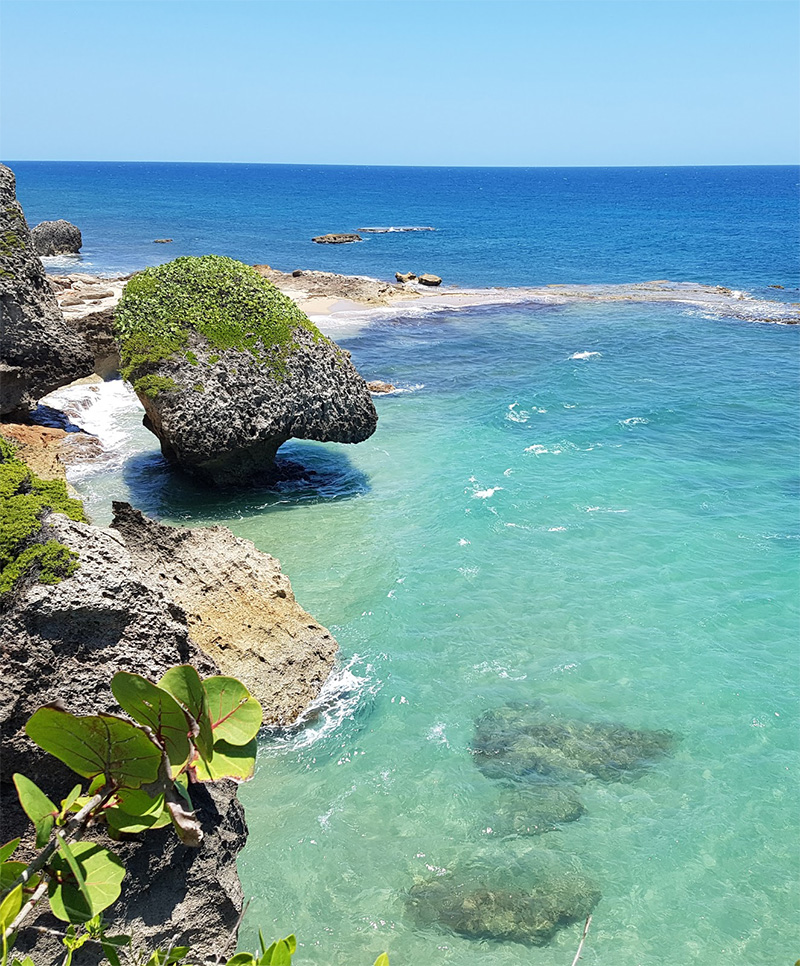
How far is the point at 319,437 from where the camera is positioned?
67.4 ft

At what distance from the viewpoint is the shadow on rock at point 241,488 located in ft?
64.7

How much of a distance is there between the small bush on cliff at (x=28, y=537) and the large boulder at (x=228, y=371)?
37.8 ft

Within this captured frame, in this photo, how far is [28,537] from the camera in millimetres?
6434

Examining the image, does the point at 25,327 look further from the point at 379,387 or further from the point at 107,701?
the point at 107,701

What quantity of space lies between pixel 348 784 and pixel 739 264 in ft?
220

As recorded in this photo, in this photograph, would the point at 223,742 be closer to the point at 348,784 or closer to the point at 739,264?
the point at 348,784

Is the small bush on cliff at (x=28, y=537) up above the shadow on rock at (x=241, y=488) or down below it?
above

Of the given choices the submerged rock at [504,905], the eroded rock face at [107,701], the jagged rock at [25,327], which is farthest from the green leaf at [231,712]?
the jagged rock at [25,327]

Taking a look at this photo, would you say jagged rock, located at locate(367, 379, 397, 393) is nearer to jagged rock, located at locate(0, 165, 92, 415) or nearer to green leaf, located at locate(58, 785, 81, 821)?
jagged rock, located at locate(0, 165, 92, 415)

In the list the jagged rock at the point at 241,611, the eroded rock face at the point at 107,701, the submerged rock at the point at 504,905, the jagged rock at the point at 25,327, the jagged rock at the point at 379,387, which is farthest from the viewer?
the jagged rock at the point at 379,387

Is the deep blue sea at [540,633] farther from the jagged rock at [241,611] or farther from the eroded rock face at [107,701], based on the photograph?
the eroded rock face at [107,701]

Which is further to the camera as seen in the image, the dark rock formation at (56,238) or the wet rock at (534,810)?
the dark rock formation at (56,238)

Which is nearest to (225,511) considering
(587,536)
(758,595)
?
(587,536)

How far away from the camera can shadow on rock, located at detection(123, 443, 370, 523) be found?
776 inches
